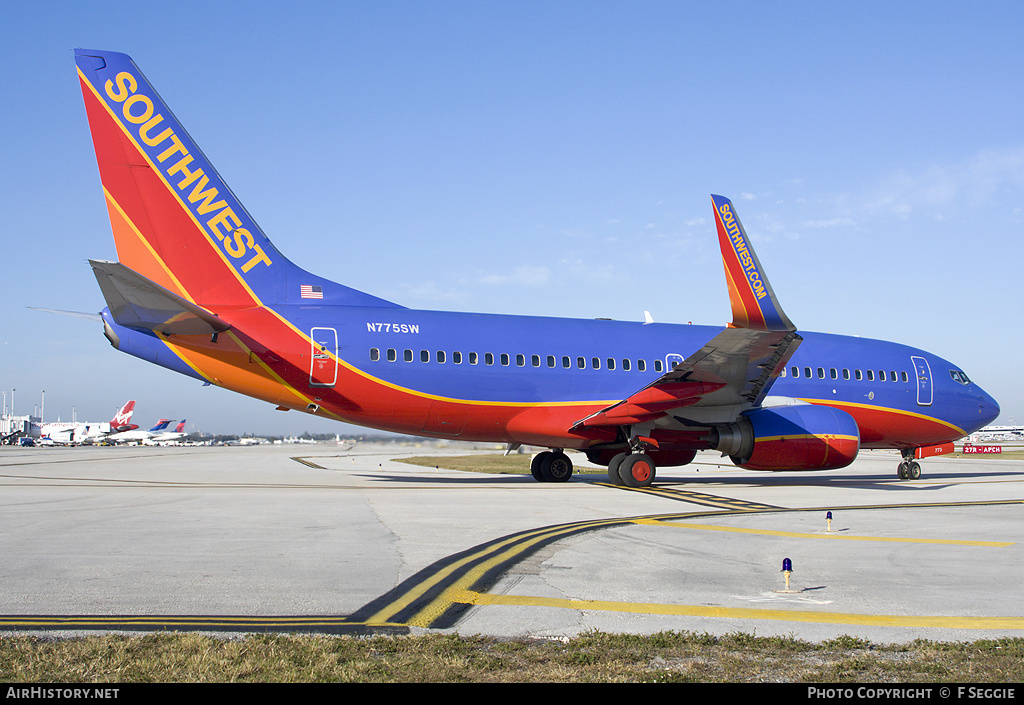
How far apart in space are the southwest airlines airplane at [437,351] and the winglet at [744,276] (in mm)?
31

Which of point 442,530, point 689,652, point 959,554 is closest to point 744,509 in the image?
point 959,554

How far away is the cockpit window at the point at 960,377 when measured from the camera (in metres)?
25.4

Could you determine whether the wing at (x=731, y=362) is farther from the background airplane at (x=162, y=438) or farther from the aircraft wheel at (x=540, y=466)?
the background airplane at (x=162, y=438)

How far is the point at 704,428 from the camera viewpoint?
20297 mm

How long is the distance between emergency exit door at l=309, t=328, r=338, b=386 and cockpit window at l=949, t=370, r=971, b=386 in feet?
66.7

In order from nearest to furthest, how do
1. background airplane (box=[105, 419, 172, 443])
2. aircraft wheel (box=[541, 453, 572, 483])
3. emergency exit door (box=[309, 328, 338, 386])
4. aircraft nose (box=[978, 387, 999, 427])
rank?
emergency exit door (box=[309, 328, 338, 386]) → aircraft wheel (box=[541, 453, 572, 483]) → aircraft nose (box=[978, 387, 999, 427]) → background airplane (box=[105, 419, 172, 443])

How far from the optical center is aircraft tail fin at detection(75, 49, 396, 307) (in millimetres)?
16344

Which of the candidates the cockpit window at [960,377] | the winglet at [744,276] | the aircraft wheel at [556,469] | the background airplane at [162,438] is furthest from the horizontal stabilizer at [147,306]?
the background airplane at [162,438]

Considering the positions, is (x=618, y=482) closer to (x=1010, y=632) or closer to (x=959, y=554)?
(x=959, y=554)

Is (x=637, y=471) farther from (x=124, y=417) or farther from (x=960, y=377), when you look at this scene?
(x=124, y=417)

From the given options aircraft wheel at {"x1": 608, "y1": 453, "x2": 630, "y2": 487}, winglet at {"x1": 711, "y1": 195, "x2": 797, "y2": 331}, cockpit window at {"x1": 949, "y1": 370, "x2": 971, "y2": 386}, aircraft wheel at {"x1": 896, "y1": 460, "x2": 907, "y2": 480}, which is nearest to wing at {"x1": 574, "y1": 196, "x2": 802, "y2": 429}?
winglet at {"x1": 711, "y1": 195, "x2": 797, "y2": 331}

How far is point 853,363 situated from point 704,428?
6624mm

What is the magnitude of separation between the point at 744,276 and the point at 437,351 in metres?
7.63

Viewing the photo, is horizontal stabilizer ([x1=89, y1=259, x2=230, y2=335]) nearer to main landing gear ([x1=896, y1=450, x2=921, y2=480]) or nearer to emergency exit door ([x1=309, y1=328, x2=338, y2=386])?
emergency exit door ([x1=309, y1=328, x2=338, y2=386])
